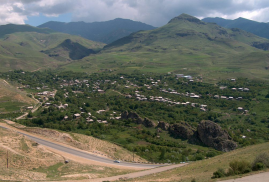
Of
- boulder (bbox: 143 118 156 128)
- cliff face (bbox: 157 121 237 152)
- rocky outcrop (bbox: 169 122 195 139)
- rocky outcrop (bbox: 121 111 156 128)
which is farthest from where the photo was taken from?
rocky outcrop (bbox: 121 111 156 128)

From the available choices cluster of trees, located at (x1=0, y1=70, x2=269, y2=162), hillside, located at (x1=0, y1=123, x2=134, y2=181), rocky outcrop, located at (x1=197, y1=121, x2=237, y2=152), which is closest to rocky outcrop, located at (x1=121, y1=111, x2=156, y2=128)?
cluster of trees, located at (x1=0, y1=70, x2=269, y2=162)

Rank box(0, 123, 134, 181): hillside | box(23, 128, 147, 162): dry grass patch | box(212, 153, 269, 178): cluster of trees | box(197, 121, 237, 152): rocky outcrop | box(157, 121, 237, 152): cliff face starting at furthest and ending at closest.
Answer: box(157, 121, 237, 152): cliff face, box(197, 121, 237, 152): rocky outcrop, box(23, 128, 147, 162): dry grass patch, box(0, 123, 134, 181): hillside, box(212, 153, 269, 178): cluster of trees

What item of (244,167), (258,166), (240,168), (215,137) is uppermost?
(258,166)

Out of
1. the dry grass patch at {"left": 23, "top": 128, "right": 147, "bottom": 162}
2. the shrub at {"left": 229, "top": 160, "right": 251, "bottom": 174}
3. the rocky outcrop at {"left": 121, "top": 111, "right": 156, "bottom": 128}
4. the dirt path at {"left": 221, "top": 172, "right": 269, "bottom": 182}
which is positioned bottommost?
the dry grass patch at {"left": 23, "top": 128, "right": 147, "bottom": 162}

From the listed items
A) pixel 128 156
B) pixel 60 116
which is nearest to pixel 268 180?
pixel 128 156

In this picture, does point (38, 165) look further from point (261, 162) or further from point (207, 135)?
point (207, 135)

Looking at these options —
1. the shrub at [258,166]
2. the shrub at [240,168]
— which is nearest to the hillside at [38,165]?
the shrub at [240,168]

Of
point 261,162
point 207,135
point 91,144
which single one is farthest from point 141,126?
point 261,162

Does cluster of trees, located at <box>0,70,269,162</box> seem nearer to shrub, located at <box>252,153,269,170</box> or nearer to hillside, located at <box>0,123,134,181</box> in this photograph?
hillside, located at <box>0,123,134,181</box>

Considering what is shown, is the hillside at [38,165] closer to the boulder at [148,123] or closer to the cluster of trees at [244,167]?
the cluster of trees at [244,167]
